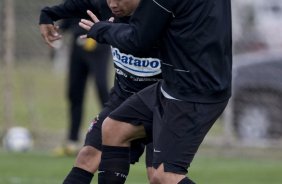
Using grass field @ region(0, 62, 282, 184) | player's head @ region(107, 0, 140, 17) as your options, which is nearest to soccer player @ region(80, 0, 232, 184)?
player's head @ region(107, 0, 140, 17)

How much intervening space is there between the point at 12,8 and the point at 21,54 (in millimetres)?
855

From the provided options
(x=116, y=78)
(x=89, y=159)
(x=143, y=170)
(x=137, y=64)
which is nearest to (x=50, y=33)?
(x=116, y=78)

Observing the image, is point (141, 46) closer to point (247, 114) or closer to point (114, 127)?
point (114, 127)

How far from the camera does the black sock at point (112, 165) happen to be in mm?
6961

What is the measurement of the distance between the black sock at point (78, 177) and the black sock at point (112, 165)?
29 centimetres

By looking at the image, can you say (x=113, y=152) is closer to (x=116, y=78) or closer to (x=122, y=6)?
(x=116, y=78)

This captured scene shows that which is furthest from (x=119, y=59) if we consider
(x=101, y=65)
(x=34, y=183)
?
(x=101, y=65)

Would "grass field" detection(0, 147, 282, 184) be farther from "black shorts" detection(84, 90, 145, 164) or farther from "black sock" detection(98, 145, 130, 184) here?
"black sock" detection(98, 145, 130, 184)

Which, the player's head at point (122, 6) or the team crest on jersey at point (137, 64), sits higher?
the player's head at point (122, 6)

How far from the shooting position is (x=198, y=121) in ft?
20.5

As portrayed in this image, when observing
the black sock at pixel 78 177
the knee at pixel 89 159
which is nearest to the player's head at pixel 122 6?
the knee at pixel 89 159

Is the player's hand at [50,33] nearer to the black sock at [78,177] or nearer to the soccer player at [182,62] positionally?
the soccer player at [182,62]

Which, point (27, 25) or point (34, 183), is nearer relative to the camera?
point (34, 183)

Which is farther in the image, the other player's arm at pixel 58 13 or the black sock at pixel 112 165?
the other player's arm at pixel 58 13
